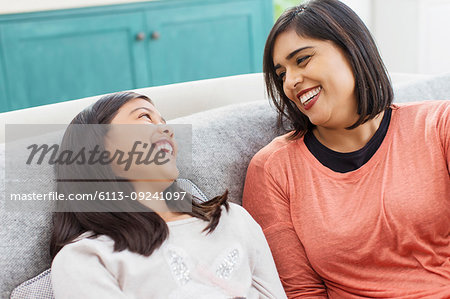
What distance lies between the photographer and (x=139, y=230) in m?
1.01

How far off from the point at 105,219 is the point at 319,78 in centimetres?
57

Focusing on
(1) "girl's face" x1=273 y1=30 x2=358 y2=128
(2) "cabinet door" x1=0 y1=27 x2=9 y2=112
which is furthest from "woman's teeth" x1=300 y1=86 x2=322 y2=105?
(2) "cabinet door" x1=0 y1=27 x2=9 y2=112

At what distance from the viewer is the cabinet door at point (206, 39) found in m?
3.15

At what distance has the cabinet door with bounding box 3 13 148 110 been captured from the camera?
271 centimetres

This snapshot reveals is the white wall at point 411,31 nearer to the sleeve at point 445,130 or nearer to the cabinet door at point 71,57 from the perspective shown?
the cabinet door at point 71,57

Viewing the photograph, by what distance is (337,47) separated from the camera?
1228mm

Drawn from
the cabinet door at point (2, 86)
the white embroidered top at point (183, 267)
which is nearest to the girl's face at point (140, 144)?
the white embroidered top at point (183, 267)

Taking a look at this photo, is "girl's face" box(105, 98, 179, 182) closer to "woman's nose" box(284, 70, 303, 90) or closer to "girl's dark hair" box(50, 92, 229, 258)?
"girl's dark hair" box(50, 92, 229, 258)

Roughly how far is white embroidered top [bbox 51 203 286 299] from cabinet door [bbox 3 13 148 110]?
1.94m

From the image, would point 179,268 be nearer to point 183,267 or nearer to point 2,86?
point 183,267

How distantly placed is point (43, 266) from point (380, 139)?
0.80m

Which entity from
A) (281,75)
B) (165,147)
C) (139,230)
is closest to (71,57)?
(281,75)

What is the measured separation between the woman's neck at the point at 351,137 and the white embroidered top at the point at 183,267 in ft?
0.94

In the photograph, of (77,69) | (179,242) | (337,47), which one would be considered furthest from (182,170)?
(77,69)
